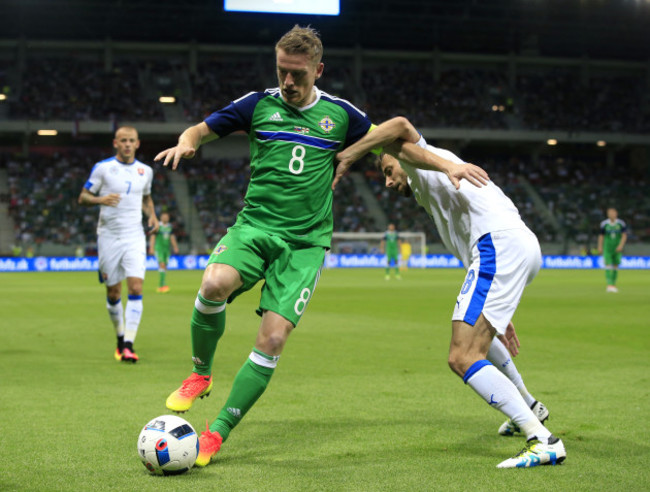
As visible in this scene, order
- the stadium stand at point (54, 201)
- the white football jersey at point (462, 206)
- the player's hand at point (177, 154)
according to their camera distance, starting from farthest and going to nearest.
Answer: the stadium stand at point (54, 201), the white football jersey at point (462, 206), the player's hand at point (177, 154)

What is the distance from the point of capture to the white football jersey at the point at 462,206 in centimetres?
468

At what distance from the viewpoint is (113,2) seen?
4103 centimetres

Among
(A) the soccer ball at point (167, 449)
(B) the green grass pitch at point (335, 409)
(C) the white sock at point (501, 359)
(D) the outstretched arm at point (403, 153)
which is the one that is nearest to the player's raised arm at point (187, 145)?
(D) the outstretched arm at point (403, 153)

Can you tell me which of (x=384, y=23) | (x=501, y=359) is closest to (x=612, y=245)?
(x=501, y=359)

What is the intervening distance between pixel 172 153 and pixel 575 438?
9.94 ft

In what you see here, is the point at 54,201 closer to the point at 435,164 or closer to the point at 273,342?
the point at 273,342

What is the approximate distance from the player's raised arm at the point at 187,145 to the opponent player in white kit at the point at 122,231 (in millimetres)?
4018

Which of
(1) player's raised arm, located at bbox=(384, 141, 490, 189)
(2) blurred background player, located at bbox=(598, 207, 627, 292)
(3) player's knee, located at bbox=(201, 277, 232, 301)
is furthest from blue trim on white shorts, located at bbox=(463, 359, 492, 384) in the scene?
(2) blurred background player, located at bbox=(598, 207, 627, 292)

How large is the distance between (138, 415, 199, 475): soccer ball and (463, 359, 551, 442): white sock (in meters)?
1.60

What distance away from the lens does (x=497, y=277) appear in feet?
14.8

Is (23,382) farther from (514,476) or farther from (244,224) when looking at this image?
(514,476)

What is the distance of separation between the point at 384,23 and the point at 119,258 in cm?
3959

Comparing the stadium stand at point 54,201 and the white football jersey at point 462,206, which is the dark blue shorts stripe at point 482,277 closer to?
the white football jersey at point 462,206

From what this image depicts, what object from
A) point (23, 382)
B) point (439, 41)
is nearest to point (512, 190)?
point (439, 41)
